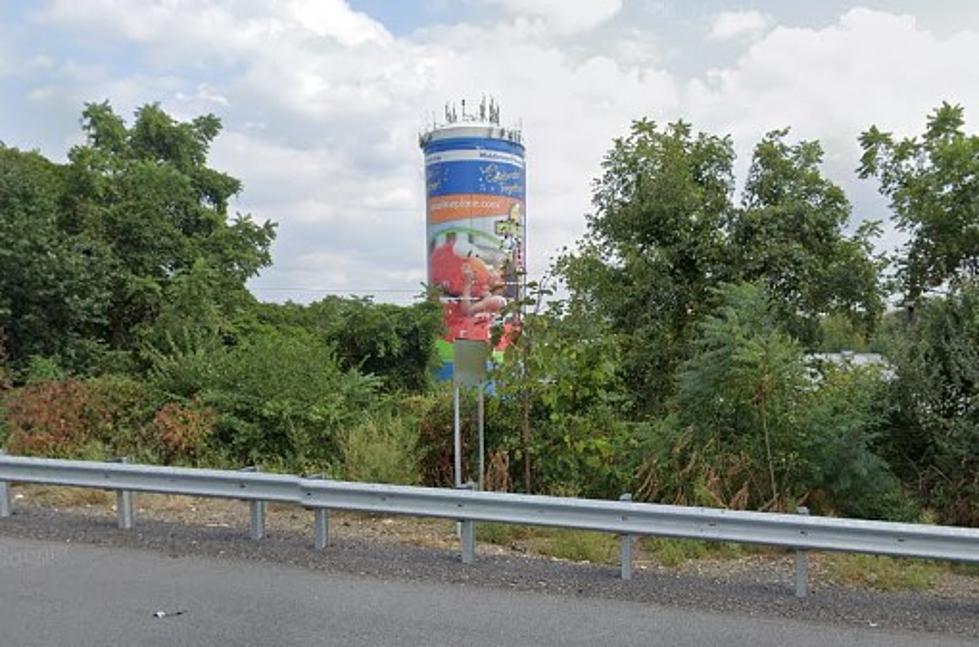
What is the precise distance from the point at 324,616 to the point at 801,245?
34.5ft

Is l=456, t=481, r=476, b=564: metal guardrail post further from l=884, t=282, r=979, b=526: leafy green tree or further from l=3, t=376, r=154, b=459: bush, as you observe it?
l=3, t=376, r=154, b=459: bush

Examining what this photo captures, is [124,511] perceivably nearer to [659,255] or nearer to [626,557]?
[626,557]

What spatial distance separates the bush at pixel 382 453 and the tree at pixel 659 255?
4.31m

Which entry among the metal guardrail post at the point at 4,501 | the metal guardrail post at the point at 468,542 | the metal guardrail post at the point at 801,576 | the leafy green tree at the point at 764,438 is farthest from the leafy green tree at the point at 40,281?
the metal guardrail post at the point at 801,576

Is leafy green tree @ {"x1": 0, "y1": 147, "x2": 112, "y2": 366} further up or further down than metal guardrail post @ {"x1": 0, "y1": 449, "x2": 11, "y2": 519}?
further up

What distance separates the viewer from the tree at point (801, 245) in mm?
13180

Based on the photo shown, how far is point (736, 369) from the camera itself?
27.7ft

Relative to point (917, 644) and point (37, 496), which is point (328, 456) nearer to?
point (37, 496)

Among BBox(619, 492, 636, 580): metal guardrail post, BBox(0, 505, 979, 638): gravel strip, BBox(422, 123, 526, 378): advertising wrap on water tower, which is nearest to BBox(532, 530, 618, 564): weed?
BBox(0, 505, 979, 638): gravel strip

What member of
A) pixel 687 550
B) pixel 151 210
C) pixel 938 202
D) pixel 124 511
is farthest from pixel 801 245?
pixel 151 210

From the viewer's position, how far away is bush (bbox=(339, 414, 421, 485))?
902 centimetres

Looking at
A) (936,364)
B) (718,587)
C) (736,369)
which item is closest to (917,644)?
(718,587)

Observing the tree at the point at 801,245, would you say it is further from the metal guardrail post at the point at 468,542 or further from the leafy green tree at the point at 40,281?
the leafy green tree at the point at 40,281

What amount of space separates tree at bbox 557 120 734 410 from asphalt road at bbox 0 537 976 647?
7.71 meters
